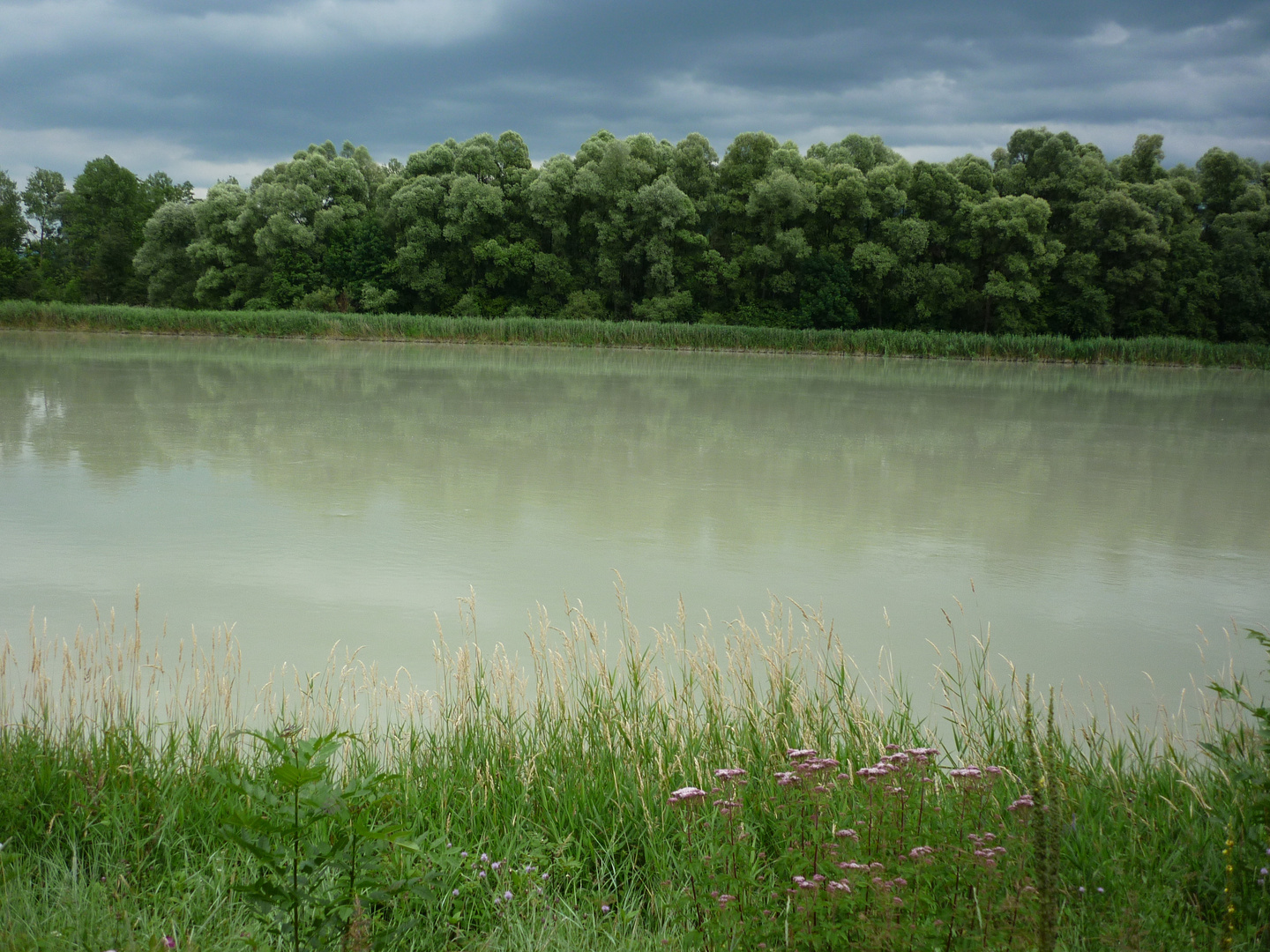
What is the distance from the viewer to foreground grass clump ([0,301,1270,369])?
3428cm

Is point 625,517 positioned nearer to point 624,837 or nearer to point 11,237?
point 624,837

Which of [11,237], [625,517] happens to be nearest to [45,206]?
[11,237]

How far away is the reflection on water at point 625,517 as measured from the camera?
16.2 feet

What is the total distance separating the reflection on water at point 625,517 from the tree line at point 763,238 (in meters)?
26.1

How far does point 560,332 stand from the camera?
34.3 meters

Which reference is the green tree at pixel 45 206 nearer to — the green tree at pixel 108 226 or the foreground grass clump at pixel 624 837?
the green tree at pixel 108 226

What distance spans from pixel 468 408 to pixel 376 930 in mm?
11971

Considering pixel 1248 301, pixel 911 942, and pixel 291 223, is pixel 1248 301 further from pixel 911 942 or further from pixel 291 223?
pixel 911 942

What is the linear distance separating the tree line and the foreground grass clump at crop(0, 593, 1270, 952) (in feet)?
124

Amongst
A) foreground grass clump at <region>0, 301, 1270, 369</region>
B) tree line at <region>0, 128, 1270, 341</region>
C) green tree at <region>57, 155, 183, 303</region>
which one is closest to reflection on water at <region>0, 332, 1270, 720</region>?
foreground grass clump at <region>0, 301, 1270, 369</region>

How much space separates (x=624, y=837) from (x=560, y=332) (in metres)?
32.4

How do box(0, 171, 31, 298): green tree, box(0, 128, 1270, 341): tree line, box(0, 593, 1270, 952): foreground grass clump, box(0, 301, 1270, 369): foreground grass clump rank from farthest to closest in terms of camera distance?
box(0, 171, 31, 298): green tree → box(0, 128, 1270, 341): tree line → box(0, 301, 1270, 369): foreground grass clump → box(0, 593, 1270, 952): foreground grass clump

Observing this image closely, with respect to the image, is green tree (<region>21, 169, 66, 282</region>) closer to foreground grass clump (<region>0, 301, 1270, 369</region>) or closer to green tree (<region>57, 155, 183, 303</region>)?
green tree (<region>57, 155, 183, 303</region>)

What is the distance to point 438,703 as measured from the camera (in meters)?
3.85
